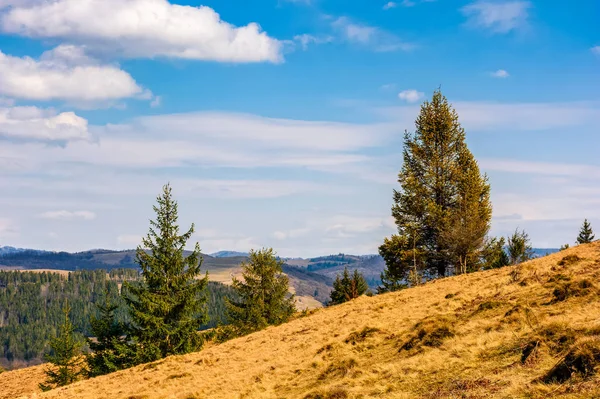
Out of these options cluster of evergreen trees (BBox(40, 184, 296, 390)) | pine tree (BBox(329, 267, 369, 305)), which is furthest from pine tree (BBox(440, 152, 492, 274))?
cluster of evergreen trees (BBox(40, 184, 296, 390))

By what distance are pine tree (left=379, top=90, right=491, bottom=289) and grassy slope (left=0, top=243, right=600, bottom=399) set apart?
338 inches

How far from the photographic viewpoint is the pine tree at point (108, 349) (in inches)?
1597

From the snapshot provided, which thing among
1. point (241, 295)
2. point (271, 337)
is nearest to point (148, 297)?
point (271, 337)

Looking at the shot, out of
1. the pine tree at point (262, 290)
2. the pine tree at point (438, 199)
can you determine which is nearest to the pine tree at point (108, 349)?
the pine tree at point (262, 290)

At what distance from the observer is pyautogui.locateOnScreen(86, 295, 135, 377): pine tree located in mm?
40562

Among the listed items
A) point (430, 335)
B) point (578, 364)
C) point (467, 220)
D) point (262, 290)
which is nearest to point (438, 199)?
point (467, 220)

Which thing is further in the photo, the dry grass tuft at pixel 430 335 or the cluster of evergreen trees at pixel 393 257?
the cluster of evergreen trees at pixel 393 257

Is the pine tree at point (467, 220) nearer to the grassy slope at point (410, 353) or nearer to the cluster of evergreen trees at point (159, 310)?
the grassy slope at point (410, 353)

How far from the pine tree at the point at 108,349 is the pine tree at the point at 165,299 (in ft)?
4.64

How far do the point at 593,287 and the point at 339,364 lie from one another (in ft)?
34.2

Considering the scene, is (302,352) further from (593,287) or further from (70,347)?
(70,347)

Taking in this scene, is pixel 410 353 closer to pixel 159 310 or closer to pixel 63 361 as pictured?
pixel 159 310

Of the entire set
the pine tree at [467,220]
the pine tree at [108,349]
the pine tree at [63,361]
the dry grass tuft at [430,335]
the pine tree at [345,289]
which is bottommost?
the pine tree at [63,361]

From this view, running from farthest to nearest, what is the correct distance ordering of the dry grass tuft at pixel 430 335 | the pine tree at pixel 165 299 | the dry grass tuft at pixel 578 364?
the pine tree at pixel 165 299 → the dry grass tuft at pixel 430 335 → the dry grass tuft at pixel 578 364
